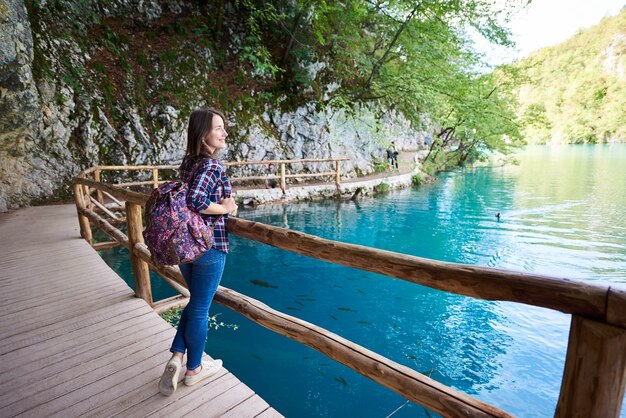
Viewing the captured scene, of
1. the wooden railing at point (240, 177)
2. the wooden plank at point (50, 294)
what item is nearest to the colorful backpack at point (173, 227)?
the wooden plank at point (50, 294)

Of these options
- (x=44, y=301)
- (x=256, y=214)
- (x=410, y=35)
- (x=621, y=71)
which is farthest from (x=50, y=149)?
(x=621, y=71)

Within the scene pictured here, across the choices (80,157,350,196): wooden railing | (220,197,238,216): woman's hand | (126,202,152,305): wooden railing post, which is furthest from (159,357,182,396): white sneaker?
(80,157,350,196): wooden railing

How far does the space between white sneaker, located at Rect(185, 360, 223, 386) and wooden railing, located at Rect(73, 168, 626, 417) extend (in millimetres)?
492

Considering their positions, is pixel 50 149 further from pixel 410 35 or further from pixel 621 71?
pixel 621 71

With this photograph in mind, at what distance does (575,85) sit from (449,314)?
304 ft

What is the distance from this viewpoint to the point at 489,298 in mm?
1236

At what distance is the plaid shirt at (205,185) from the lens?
68.9 inches

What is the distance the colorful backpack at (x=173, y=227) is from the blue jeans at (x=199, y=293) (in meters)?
0.15

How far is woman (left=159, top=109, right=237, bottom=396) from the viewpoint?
1.78 m

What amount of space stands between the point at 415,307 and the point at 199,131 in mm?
5307

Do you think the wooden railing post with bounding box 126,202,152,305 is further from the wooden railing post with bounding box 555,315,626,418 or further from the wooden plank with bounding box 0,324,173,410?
the wooden railing post with bounding box 555,315,626,418

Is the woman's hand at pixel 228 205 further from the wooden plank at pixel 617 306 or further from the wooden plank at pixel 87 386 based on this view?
the wooden plank at pixel 617 306

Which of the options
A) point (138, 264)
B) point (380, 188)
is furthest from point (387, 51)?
point (138, 264)

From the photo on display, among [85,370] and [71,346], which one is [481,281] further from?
[71,346]
